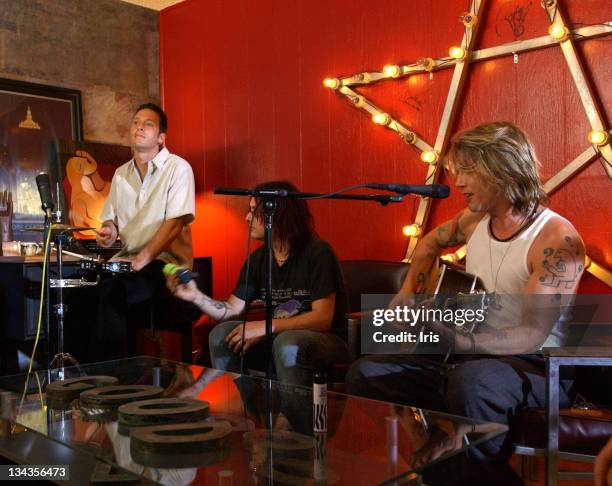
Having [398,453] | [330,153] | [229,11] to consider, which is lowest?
[398,453]

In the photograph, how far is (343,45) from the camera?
3531 mm

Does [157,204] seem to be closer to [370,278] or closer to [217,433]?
[370,278]

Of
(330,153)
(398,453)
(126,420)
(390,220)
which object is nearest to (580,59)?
(390,220)

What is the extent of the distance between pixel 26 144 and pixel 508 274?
3131 millimetres

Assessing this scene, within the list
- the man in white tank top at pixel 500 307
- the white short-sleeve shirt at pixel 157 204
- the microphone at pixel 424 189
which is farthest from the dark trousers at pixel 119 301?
the microphone at pixel 424 189

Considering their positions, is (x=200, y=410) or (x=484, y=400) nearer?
(x=200, y=410)

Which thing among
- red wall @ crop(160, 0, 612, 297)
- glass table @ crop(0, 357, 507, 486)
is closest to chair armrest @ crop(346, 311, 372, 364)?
glass table @ crop(0, 357, 507, 486)

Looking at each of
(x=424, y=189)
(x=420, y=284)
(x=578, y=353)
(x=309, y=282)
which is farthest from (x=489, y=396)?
(x=309, y=282)

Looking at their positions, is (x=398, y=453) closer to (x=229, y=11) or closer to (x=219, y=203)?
(x=219, y=203)

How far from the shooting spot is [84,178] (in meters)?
4.19

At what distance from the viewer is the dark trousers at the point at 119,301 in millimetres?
3248

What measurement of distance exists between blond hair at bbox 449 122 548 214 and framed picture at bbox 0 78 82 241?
111 inches

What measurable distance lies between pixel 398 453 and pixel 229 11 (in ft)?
11.3

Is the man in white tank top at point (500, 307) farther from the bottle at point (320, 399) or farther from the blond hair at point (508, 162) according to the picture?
the bottle at point (320, 399)
